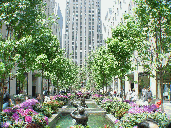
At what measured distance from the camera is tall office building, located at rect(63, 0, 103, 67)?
435 ft

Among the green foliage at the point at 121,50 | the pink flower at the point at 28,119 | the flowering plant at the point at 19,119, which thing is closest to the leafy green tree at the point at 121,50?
the green foliage at the point at 121,50

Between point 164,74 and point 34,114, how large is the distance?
676cm

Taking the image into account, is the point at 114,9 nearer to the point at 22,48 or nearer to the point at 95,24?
the point at 22,48

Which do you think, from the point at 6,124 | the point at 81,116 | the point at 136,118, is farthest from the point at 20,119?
the point at 136,118

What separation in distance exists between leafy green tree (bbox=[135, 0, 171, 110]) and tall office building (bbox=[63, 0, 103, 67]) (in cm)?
11885

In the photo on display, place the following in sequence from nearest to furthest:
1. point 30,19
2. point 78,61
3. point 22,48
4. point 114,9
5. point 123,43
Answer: point 22,48
point 30,19
point 123,43
point 114,9
point 78,61

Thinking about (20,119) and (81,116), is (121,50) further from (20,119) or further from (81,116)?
(20,119)

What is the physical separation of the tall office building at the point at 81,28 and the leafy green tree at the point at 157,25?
4679 inches

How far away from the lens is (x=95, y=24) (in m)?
135

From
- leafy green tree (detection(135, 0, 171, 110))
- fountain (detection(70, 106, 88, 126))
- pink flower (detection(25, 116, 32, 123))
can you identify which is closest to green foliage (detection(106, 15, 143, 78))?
leafy green tree (detection(135, 0, 171, 110))

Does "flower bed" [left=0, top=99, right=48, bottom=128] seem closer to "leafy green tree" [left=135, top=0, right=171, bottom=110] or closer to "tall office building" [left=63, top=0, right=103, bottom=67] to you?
"leafy green tree" [left=135, top=0, right=171, bottom=110]

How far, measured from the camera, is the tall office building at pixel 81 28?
132500 millimetres

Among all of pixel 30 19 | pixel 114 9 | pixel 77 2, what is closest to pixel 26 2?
pixel 30 19

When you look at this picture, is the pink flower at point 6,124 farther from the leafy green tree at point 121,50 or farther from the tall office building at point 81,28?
the tall office building at point 81,28
